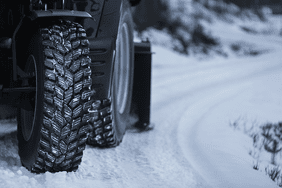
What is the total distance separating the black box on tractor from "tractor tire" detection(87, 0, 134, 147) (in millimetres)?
33

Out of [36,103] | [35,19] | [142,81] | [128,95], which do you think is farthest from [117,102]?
[35,19]

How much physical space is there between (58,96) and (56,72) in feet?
0.45

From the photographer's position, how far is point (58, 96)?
2.04m

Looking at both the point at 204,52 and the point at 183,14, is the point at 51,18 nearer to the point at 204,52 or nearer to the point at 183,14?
the point at 204,52

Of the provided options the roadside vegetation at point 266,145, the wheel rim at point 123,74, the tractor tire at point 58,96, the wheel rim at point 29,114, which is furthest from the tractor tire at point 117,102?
the roadside vegetation at point 266,145

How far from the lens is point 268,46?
19.9m

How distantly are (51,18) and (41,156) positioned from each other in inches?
33.1

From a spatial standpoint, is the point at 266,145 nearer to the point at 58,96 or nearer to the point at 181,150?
the point at 181,150

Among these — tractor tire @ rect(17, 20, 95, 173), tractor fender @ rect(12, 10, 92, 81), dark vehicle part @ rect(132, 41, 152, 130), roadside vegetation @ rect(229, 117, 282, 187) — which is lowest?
roadside vegetation @ rect(229, 117, 282, 187)

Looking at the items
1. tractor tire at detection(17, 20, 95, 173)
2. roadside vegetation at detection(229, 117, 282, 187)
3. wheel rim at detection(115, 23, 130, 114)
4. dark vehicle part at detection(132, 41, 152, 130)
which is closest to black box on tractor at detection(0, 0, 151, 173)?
tractor tire at detection(17, 20, 95, 173)

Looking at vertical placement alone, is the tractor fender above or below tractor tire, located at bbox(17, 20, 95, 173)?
above

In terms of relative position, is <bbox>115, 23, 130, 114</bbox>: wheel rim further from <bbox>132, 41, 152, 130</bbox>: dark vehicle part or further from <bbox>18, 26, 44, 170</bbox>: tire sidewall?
<bbox>18, 26, 44, 170</bbox>: tire sidewall

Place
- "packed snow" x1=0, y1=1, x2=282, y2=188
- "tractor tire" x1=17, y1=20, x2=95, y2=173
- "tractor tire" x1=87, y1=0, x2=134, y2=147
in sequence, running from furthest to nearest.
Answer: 1. "tractor tire" x1=87, y1=0, x2=134, y2=147
2. "packed snow" x1=0, y1=1, x2=282, y2=188
3. "tractor tire" x1=17, y1=20, x2=95, y2=173

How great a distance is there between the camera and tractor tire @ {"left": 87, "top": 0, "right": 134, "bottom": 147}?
2.87m
